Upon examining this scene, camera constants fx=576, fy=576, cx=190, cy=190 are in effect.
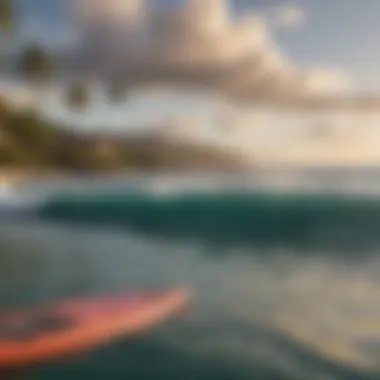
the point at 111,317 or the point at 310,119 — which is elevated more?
the point at 310,119

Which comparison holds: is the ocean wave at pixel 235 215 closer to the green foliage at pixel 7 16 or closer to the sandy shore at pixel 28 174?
the sandy shore at pixel 28 174

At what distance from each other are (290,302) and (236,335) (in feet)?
0.31

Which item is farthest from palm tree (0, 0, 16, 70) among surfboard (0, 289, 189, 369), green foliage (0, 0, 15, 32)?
surfboard (0, 289, 189, 369)

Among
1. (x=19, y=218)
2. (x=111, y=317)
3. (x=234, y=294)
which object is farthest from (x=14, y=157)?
(x=234, y=294)

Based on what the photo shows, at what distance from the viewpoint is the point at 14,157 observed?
3.02 ft

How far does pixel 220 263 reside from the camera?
2.89 feet

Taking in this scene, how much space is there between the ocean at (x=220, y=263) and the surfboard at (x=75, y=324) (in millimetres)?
17

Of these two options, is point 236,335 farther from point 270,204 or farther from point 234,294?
point 270,204

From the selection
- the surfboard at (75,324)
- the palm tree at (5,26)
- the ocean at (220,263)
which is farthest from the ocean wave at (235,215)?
the palm tree at (5,26)

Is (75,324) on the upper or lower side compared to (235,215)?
lower

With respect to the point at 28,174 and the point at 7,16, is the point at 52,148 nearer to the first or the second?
the point at 28,174

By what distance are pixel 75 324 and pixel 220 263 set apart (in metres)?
0.24

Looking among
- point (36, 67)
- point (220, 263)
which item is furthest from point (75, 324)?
point (36, 67)

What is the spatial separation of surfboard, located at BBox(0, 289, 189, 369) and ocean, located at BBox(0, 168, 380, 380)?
17 mm
